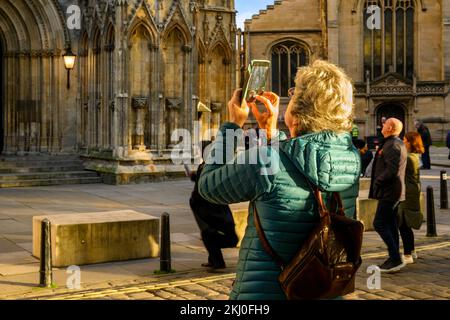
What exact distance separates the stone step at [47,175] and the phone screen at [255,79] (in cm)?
1410

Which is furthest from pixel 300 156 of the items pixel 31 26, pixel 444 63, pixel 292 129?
pixel 444 63

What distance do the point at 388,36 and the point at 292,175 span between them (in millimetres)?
43114

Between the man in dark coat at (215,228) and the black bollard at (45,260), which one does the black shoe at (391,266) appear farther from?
the black bollard at (45,260)

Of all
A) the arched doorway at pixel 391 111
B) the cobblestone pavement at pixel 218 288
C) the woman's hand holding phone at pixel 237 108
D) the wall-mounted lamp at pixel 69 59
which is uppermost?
the arched doorway at pixel 391 111

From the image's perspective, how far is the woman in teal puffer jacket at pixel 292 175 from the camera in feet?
9.40

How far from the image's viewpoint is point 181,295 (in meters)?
6.24

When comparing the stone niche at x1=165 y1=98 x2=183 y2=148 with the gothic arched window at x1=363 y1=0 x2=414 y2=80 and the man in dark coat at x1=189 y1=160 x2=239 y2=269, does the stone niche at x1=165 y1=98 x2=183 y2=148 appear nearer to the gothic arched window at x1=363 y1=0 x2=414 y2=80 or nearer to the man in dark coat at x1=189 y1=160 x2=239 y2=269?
the man in dark coat at x1=189 y1=160 x2=239 y2=269

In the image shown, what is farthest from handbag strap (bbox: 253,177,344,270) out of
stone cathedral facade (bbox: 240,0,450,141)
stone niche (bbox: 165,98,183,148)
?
stone cathedral facade (bbox: 240,0,450,141)

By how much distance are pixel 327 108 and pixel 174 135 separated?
14810 mm

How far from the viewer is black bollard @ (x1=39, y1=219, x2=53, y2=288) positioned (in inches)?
254

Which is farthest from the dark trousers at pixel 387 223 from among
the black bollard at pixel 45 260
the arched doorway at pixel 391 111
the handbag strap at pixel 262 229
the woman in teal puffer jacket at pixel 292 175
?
the arched doorway at pixel 391 111

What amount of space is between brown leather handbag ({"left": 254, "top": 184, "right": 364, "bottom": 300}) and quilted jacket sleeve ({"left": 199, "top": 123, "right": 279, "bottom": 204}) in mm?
151

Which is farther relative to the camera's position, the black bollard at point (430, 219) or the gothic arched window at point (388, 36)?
the gothic arched window at point (388, 36)
